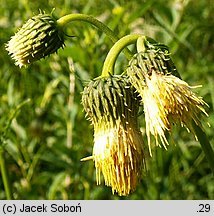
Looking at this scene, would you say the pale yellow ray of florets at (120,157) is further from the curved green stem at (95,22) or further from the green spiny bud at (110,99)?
the curved green stem at (95,22)

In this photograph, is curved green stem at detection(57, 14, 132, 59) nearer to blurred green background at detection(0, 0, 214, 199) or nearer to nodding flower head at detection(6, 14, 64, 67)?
nodding flower head at detection(6, 14, 64, 67)

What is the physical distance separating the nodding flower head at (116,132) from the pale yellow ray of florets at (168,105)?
0.08m

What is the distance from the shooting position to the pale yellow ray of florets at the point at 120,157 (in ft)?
4.93

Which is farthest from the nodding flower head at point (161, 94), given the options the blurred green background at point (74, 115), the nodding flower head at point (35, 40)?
the blurred green background at point (74, 115)

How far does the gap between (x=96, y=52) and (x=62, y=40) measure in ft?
2.37

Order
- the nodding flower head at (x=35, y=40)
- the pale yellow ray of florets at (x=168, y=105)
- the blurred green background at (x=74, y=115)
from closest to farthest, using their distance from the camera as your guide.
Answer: the pale yellow ray of florets at (x=168, y=105)
the nodding flower head at (x=35, y=40)
the blurred green background at (x=74, y=115)

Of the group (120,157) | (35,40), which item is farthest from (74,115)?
(120,157)

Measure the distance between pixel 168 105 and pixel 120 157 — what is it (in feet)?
0.58

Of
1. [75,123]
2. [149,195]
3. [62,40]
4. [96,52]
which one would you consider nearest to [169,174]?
[149,195]

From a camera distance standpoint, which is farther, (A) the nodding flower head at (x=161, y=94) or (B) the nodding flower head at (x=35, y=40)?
(B) the nodding flower head at (x=35, y=40)

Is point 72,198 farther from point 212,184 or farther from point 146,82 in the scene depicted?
point 146,82

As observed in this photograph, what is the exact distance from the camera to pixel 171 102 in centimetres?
147

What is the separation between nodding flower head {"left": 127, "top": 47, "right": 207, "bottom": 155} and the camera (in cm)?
146

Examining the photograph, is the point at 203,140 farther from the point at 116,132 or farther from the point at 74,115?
the point at 74,115
